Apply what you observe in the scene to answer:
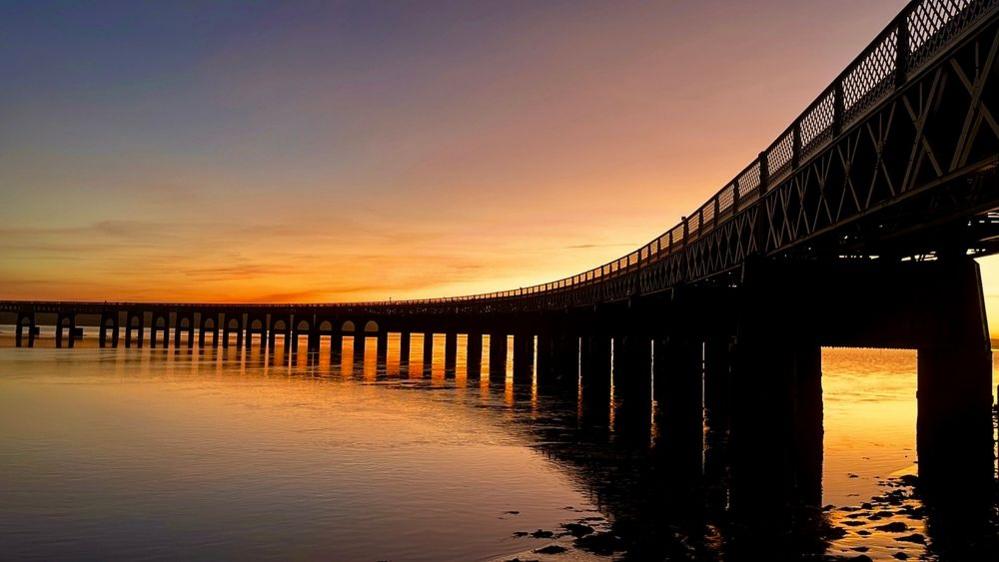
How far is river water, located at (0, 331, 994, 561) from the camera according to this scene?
16.8 metres

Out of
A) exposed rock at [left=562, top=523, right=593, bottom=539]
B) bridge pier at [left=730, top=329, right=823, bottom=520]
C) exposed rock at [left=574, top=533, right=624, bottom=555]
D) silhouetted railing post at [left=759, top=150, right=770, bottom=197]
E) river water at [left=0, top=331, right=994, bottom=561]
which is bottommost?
river water at [left=0, top=331, right=994, bottom=561]

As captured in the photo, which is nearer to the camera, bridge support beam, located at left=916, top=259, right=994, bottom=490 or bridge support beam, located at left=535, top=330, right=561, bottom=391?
bridge support beam, located at left=916, top=259, right=994, bottom=490

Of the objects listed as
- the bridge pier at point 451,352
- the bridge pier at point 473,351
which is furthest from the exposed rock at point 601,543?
the bridge pier at point 451,352

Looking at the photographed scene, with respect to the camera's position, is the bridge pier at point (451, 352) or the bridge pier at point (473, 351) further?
the bridge pier at point (451, 352)

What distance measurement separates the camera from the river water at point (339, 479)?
16828mm

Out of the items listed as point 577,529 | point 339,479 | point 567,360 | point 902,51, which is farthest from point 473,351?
point 902,51

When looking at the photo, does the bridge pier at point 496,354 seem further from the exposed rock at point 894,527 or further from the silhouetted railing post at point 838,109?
the silhouetted railing post at point 838,109

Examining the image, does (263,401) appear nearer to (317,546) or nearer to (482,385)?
(482,385)

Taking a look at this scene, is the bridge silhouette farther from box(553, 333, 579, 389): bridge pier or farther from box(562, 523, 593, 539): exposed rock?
box(553, 333, 579, 389): bridge pier

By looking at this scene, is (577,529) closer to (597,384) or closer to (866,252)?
(866,252)

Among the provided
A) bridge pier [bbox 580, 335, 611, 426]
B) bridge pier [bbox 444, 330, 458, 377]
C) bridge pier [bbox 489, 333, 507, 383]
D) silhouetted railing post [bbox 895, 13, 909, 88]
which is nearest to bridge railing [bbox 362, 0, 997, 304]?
silhouetted railing post [bbox 895, 13, 909, 88]

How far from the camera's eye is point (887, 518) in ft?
61.6

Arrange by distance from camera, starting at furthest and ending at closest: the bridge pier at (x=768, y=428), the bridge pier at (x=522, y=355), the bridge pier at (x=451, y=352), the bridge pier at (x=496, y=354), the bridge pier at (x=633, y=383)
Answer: the bridge pier at (x=451, y=352), the bridge pier at (x=496, y=354), the bridge pier at (x=522, y=355), the bridge pier at (x=633, y=383), the bridge pier at (x=768, y=428)

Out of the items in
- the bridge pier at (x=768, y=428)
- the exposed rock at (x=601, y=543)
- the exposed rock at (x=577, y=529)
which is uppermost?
the bridge pier at (x=768, y=428)
